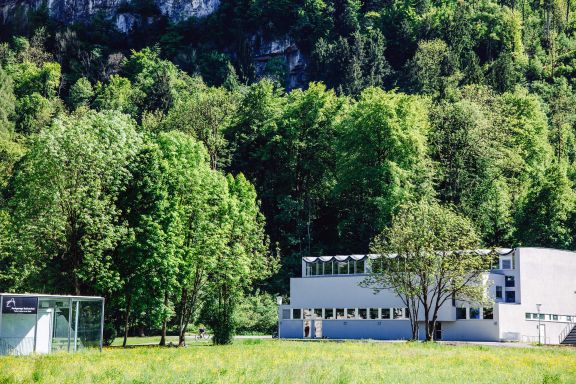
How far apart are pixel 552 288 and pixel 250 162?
3954 cm

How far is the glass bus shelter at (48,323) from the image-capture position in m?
38.7

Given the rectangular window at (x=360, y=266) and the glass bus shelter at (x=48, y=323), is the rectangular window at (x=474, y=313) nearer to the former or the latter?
the rectangular window at (x=360, y=266)

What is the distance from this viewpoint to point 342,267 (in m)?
74.2

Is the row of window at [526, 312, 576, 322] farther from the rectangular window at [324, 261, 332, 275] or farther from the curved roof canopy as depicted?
the rectangular window at [324, 261, 332, 275]

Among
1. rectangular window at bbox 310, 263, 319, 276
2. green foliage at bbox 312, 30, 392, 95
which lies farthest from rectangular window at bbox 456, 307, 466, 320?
green foliage at bbox 312, 30, 392, 95

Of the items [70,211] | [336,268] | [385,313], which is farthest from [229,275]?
[336,268]

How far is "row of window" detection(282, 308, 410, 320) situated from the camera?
69.9 metres

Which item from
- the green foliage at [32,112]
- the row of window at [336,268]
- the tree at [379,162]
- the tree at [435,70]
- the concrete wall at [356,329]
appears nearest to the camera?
the concrete wall at [356,329]

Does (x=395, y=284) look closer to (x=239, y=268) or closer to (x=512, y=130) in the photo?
(x=239, y=268)

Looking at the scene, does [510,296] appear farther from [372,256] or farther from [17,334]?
[17,334]

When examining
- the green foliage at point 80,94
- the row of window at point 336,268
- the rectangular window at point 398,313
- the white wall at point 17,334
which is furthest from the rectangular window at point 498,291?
the green foliage at point 80,94

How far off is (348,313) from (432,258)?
1527 cm

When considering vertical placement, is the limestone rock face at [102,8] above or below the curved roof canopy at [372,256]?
above

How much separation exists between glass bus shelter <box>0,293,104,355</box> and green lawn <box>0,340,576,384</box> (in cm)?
158
